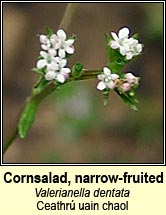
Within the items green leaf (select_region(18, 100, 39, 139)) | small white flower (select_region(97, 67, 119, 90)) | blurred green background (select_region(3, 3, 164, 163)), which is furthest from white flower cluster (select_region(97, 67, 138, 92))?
blurred green background (select_region(3, 3, 164, 163))

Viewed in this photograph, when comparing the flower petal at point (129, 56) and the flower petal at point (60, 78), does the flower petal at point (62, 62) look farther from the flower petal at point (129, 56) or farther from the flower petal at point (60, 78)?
the flower petal at point (129, 56)

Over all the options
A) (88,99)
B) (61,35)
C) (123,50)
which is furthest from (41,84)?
(88,99)

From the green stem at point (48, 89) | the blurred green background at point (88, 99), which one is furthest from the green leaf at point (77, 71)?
the blurred green background at point (88, 99)

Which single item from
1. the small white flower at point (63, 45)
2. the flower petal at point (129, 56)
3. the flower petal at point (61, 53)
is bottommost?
the flower petal at point (129, 56)

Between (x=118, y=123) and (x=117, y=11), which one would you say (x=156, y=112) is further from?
(x=117, y=11)

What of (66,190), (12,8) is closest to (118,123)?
(12,8)

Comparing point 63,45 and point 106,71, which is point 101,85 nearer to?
point 106,71

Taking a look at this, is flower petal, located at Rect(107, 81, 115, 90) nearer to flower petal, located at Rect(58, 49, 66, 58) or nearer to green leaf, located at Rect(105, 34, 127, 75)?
green leaf, located at Rect(105, 34, 127, 75)
